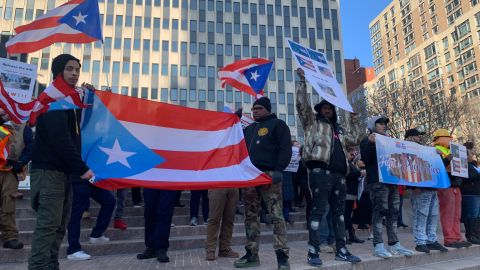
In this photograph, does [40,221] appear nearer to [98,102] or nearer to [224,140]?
[98,102]

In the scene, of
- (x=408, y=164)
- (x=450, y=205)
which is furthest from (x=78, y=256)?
(x=450, y=205)

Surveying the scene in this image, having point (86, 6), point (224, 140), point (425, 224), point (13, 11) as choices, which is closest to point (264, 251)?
point (224, 140)

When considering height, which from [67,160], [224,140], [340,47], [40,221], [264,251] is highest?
[340,47]

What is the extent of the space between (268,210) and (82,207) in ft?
9.95

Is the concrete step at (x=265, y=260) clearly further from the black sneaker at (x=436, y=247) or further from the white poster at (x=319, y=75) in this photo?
the white poster at (x=319, y=75)

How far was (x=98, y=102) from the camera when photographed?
4652 mm

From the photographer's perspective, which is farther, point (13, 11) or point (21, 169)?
point (13, 11)

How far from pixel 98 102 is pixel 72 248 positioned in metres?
2.46

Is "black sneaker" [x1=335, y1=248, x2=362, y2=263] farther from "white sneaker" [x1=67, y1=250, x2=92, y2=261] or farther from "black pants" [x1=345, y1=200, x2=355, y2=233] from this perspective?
"white sneaker" [x1=67, y1=250, x2=92, y2=261]

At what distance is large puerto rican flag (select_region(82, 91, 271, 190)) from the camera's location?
14.5 ft

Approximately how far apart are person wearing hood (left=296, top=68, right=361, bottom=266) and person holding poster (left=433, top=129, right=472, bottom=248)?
3.27 m

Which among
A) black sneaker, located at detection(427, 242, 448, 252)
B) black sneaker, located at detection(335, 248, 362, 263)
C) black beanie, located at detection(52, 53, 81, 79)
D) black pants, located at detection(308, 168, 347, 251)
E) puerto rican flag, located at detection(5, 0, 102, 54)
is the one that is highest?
puerto rican flag, located at detection(5, 0, 102, 54)

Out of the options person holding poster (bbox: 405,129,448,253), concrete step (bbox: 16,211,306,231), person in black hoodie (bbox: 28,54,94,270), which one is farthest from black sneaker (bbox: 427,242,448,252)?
person in black hoodie (bbox: 28,54,94,270)

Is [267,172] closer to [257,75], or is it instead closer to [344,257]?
[344,257]
